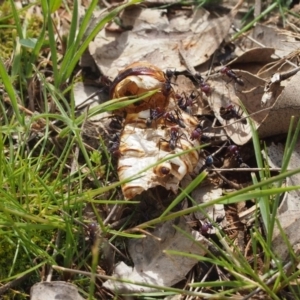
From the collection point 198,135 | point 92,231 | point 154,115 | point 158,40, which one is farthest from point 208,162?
point 158,40

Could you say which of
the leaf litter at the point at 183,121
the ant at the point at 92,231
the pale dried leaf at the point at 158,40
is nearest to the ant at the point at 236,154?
the leaf litter at the point at 183,121

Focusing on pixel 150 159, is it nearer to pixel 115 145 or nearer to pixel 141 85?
pixel 115 145

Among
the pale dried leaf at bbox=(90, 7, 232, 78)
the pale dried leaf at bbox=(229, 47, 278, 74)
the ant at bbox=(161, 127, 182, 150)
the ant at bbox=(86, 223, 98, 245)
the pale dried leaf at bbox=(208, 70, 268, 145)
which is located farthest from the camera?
the pale dried leaf at bbox=(90, 7, 232, 78)

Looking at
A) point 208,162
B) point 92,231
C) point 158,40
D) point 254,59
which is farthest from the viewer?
point 158,40

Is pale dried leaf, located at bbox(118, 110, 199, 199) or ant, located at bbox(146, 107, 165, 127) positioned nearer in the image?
pale dried leaf, located at bbox(118, 110, 199, 199)

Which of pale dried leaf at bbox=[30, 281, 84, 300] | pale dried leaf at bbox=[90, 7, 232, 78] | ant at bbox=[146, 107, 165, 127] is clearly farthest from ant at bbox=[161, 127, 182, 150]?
pale dried leaf at bbox=[30, 281, 84, 300]

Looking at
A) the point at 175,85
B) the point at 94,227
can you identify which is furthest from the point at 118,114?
the point at 94,227

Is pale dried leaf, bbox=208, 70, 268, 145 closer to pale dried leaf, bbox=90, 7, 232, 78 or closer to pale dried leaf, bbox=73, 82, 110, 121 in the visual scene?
pale dried leaf, bbox=90, 7, 232, 78

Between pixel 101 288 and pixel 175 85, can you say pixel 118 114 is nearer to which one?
pixel 175 85
